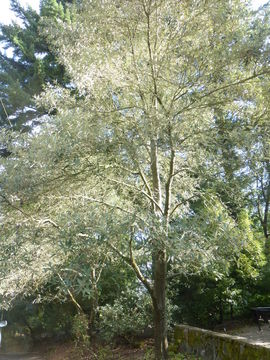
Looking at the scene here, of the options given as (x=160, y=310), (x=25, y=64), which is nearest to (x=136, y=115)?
(x=160, y=310)

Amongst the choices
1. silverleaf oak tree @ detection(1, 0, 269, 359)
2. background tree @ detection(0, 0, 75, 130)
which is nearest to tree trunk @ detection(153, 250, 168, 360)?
silverleaf oak tree @ detection(1, 0, 269, 359)

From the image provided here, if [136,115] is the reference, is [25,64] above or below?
above

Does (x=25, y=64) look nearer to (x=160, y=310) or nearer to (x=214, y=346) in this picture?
(x=160, y=310)

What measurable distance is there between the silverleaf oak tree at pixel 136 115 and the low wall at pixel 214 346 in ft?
2.96

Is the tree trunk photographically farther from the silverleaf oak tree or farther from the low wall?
the low wall

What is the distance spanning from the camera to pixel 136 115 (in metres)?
5.93

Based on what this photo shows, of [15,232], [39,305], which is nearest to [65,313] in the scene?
[39,305]

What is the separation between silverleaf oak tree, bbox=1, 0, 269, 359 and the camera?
495 cm

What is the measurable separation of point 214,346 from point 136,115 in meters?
4.12

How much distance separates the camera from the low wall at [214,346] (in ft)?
16.1

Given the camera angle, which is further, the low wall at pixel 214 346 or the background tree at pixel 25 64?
the background tree at pixel 25 64

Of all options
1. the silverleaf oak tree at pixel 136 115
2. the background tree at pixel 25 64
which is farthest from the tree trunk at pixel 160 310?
the background tree at pixel 25 64

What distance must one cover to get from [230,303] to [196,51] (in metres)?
7.33

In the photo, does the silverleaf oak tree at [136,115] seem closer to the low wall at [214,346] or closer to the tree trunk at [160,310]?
the tree trunk at [160,310]
